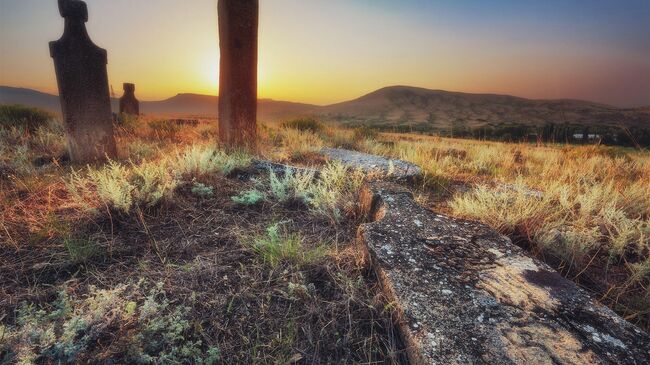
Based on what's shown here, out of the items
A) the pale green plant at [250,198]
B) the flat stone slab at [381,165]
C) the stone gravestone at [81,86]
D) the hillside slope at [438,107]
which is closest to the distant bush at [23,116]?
the stone gravestone at [81,86]

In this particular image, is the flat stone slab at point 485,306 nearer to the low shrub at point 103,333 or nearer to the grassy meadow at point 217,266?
the grassy meadow at point 217,266

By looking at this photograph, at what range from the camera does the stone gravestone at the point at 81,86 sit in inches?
149

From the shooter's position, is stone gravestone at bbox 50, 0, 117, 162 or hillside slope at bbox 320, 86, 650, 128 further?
hillside slope at bbox 320, 86, 650, 128

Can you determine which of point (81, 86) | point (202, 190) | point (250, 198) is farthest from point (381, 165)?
point (81, 86)

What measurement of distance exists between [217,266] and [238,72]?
368 centimetres

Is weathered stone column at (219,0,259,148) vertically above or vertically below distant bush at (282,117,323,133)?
above

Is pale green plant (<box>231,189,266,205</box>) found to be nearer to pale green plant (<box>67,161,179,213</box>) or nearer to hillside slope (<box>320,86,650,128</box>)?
pale green plant (<box>67,161,179,213</box>)

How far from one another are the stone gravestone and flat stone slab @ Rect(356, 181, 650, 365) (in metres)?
3.79

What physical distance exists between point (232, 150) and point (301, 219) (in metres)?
2.63

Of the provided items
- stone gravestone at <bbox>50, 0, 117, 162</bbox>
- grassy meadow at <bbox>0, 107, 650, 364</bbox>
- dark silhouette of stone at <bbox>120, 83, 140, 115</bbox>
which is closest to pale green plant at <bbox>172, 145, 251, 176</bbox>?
grassy meadow at <bbox>0, 107, 650, 364</bbox>

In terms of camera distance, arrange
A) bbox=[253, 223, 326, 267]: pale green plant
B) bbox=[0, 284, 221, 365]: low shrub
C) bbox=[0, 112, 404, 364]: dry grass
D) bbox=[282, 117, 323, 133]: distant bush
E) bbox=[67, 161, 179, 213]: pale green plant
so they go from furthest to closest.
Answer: bbox=[282, 117, 323, 133]: distant bush < bbox=[67, 161, 179, 213]: pale green plant < bbox=[253, 223, 326, 267]: pale green plant < bbox=[0, 112, 404, 364]: dry grass < bbox=[0, 284, 221, 365]: low shrub

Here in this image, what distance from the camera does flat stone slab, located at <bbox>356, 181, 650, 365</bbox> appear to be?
133cm

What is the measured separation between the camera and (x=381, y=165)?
4.61 meters

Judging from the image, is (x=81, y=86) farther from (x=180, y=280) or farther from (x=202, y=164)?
(x=180, y=280)
